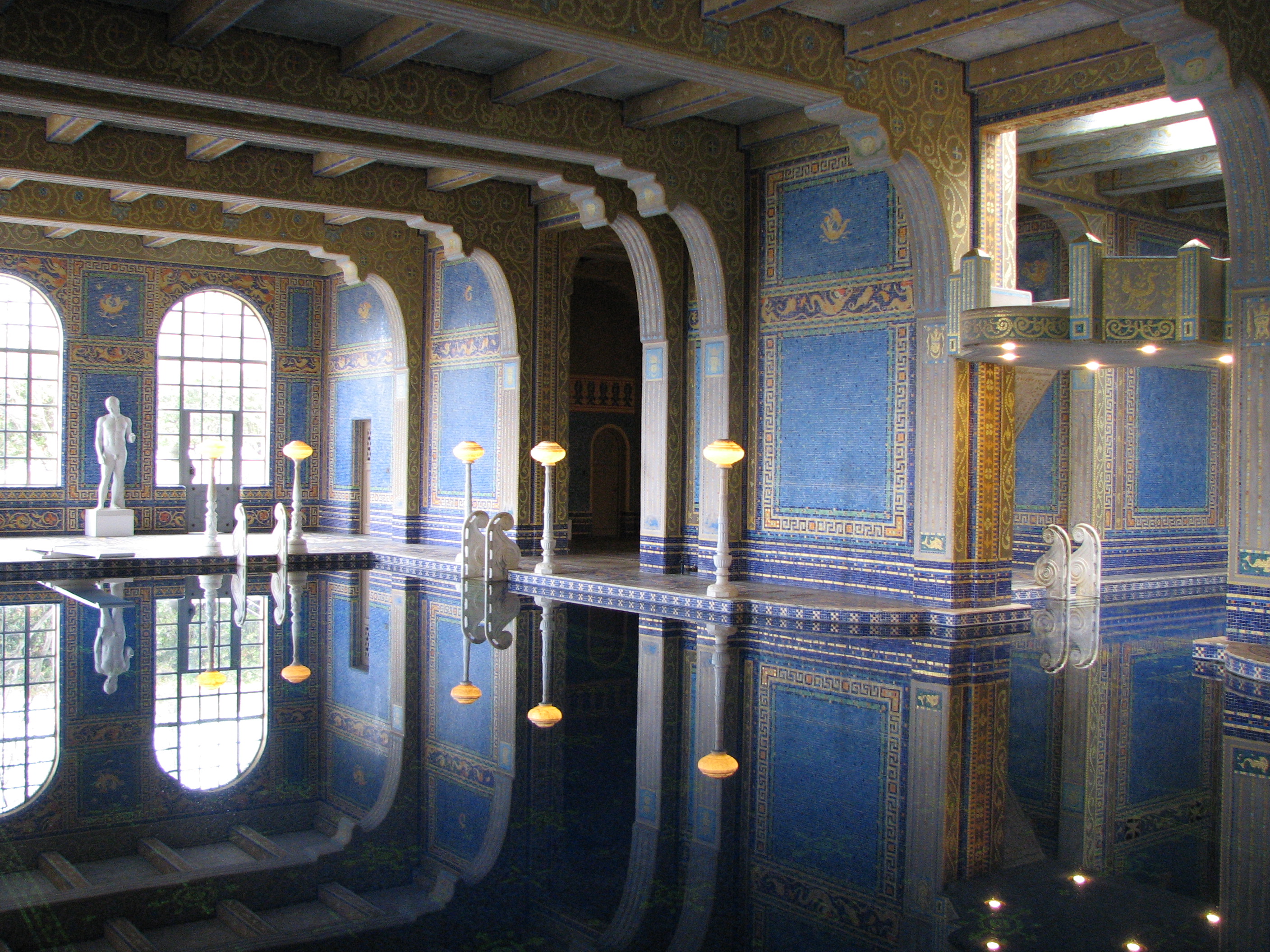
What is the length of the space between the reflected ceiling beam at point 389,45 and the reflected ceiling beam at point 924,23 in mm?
3193

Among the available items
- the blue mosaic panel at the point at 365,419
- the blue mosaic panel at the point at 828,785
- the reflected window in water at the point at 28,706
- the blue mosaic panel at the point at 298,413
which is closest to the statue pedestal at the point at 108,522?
the blue mosaic panel at the point at 298,413

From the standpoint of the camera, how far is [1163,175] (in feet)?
45.0

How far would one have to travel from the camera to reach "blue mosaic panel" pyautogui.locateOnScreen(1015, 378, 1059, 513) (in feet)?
47.9

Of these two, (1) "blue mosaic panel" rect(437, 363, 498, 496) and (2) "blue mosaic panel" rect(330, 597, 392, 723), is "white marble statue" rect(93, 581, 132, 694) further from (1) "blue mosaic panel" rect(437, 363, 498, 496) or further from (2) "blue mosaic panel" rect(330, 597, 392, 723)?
(1) "blue mosaic panel" rect(437, 363, 498, 496)

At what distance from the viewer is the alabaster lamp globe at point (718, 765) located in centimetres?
543

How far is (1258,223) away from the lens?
866cm

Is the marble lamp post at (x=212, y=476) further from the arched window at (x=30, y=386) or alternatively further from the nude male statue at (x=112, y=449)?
the arched window at (x=30, y=386)

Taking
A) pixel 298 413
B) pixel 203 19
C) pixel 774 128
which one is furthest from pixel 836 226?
pixel 298 413

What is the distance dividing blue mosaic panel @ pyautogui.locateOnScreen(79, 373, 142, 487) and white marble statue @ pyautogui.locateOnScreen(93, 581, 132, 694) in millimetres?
9162

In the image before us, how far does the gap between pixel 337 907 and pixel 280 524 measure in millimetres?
12149

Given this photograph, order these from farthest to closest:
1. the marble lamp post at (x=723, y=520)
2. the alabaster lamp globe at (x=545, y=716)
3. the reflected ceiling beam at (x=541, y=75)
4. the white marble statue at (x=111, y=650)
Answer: the marble lamp post at (x=723, y=520) < the reflected ceiling beam at (x=541, y=75) < the white marble statue at (x=111, y=650) < the alabaster lamp globe at (x=545, y=716)

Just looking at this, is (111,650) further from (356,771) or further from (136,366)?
(136,366)

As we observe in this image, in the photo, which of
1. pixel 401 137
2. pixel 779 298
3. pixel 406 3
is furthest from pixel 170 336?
pixel 406 3

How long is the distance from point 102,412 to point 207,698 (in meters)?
14.0
